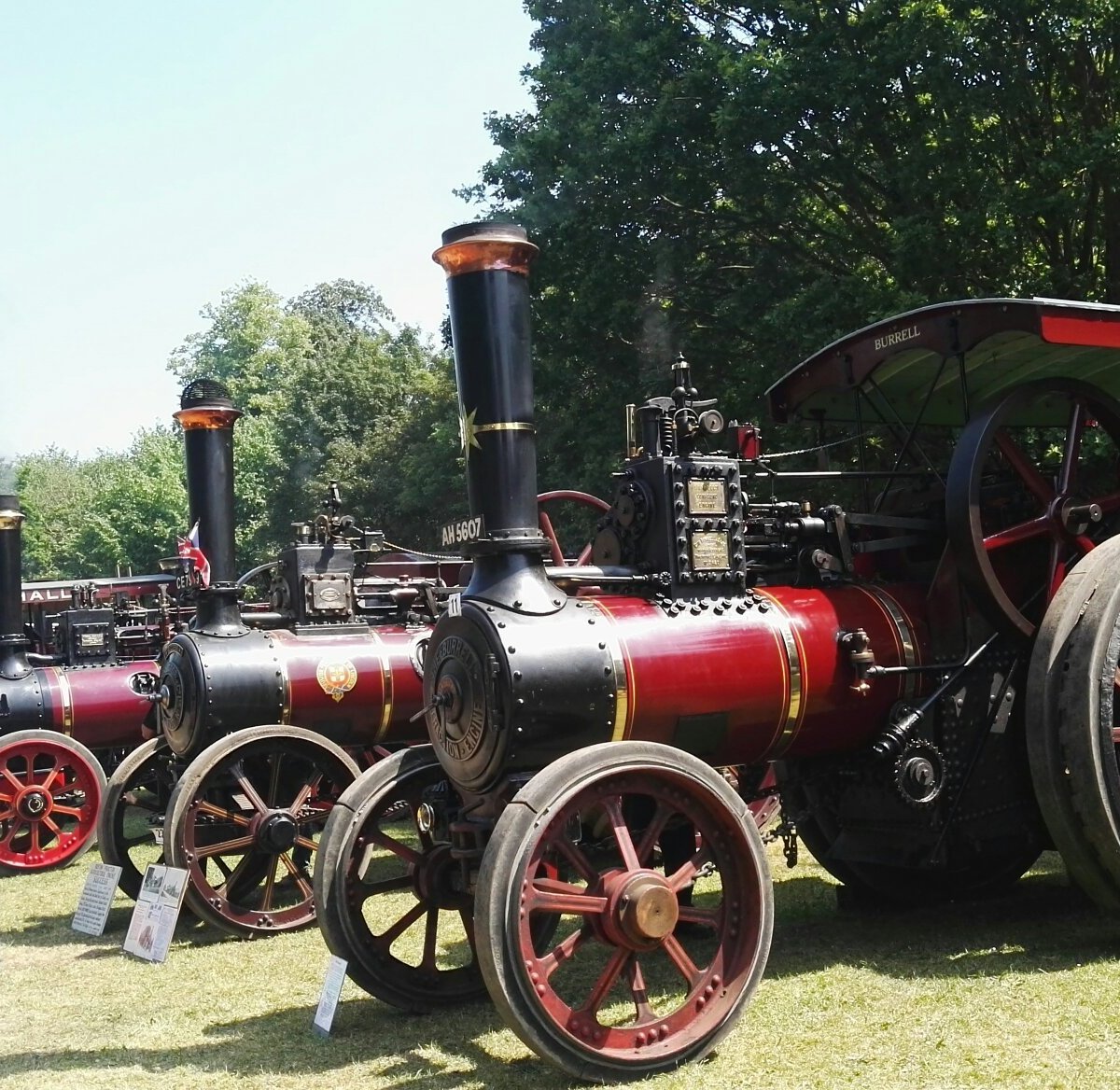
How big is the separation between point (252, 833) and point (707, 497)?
3288 mm

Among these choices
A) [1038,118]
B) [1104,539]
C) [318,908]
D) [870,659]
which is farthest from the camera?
[1038,118]

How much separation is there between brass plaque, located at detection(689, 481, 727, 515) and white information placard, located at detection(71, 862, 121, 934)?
4095 millimetres

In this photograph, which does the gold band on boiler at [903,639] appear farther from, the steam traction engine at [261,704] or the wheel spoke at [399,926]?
the steam traction engine at [261,704]

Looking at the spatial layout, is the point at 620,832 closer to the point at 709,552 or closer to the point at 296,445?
the point at 709,552

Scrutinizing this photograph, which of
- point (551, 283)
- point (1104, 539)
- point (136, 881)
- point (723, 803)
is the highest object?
point (551, 283)

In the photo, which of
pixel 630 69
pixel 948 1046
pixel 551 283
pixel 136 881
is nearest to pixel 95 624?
pixel 136 881

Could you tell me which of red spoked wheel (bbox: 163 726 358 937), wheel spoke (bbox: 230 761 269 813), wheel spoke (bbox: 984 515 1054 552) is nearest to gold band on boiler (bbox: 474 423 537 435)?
wheel spoke (bbox: 984 515 1054 552)

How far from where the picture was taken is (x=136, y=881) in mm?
7965

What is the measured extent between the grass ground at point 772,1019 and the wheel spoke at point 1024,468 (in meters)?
1.76

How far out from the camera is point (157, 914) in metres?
6.53

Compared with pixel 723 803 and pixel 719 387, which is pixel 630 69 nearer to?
pixel 719 387

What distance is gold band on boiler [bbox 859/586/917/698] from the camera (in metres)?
5.46

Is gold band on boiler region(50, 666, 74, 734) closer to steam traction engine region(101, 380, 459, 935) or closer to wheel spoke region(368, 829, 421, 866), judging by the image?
steam traction engine region(101, 380, 459, 935)

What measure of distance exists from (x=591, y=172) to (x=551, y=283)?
1.40 metres
